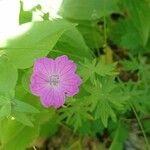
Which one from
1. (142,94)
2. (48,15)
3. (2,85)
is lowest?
(142,94)

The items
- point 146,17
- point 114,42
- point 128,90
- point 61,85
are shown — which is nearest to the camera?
point 61,85

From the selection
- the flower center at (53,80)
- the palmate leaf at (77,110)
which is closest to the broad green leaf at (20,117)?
the flower center at (53,80)

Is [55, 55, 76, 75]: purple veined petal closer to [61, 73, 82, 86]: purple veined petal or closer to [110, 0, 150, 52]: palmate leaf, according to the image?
[61, 73, 82, 86]: purple veined petal

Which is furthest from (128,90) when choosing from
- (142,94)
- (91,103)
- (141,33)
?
(141,33)

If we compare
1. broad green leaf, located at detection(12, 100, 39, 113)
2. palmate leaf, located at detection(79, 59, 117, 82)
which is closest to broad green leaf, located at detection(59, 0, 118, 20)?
palmate leaf, located at detection(79, 59, 117, 82)

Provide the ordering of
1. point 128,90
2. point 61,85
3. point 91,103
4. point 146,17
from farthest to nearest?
point 146,17, point 128,90, point 91,103, point 61,85

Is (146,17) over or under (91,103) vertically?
over

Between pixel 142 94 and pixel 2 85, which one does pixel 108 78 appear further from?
pixel 2 85
